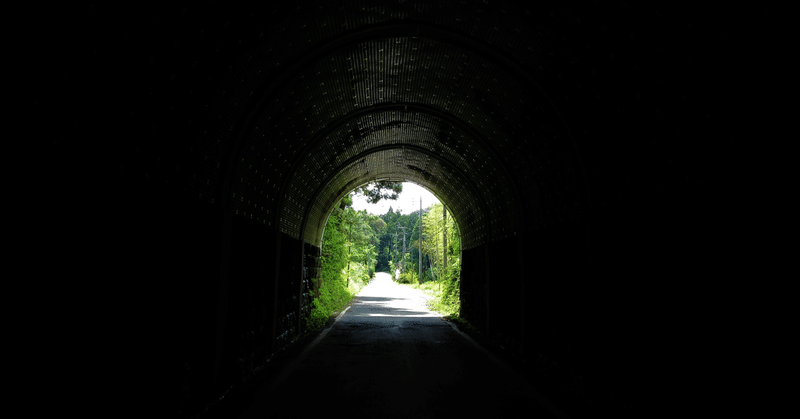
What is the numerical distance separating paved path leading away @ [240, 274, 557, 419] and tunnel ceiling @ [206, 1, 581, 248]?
2478 millimetres

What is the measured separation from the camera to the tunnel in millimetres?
3236

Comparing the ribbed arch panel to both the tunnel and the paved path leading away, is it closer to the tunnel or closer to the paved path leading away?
the tunnel

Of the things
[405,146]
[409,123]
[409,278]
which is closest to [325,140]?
[409,123]

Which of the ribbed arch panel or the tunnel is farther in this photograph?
the ribbed arch panel

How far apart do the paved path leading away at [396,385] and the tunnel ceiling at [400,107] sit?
2478mm

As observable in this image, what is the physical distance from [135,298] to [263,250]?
13.9 ft

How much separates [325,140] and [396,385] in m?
5.23

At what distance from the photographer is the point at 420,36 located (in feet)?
21.1

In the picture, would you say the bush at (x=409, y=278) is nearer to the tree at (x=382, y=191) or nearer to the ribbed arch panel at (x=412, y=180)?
the tree at (x=382, y=191)

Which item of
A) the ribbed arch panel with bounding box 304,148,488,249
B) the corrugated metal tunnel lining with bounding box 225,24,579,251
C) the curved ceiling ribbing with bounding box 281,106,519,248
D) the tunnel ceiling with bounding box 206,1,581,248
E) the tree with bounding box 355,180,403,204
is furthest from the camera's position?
the tree with bounding box 355,180,403,204

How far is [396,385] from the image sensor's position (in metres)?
6.35

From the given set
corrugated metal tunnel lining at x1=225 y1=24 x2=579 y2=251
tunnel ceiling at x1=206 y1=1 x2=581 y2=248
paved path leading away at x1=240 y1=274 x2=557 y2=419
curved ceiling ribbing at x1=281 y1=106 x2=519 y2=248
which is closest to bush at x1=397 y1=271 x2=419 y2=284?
curved ceiling ribbing at x1=281 y1=106 x2=519 y2=248

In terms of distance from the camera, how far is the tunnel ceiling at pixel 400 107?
19.0 ft

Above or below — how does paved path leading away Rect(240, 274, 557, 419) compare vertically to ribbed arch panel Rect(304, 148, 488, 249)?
below
